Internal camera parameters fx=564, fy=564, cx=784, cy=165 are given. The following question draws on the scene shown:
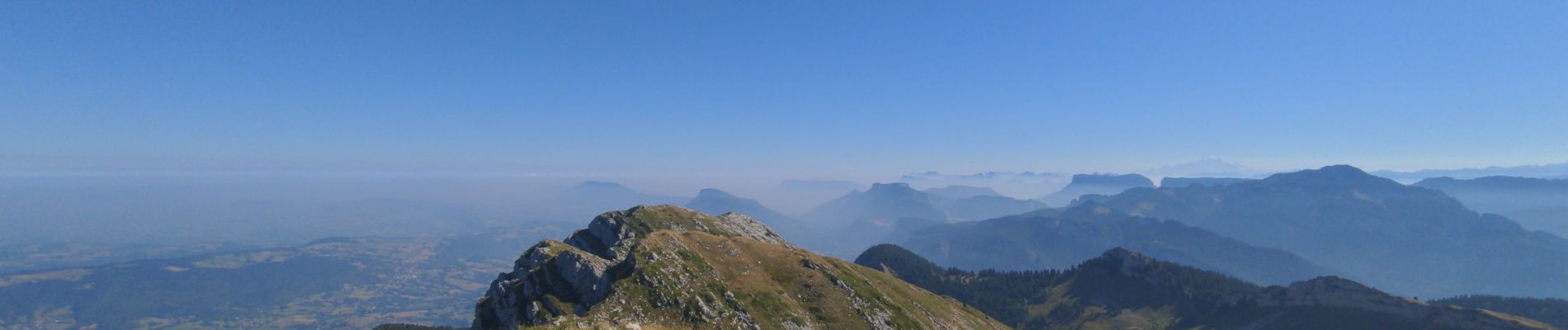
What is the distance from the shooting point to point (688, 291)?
88.2m

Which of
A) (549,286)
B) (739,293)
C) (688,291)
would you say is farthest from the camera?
(739,293)

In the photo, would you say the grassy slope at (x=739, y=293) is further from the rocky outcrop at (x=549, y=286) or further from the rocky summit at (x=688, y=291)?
the rocky outcrop at (x=549, y=286)

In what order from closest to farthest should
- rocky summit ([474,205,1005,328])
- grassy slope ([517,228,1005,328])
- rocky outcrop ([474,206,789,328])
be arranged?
grassy slope ([517,228,1005,328]) → rocky summit ([474,205,1005,328]) → rocky outcrop ([474,206,789,328])

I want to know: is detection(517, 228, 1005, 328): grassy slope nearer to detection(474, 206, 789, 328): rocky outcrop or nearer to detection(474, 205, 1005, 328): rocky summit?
detection(474, 205, 1005, 328): rocky summit

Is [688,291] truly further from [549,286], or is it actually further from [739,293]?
[549,286]

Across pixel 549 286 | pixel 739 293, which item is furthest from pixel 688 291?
pixel 549 286

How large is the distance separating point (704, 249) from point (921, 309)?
57.5 meters

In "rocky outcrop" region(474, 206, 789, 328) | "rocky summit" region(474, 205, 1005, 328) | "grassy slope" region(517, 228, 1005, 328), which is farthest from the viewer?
"rocky outcrop" region(474, 206, 789, 328)

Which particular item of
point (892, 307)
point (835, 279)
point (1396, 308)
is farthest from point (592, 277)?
point (1396, 308)

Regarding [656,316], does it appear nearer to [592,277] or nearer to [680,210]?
[592,277]

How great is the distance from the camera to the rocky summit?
270 feet

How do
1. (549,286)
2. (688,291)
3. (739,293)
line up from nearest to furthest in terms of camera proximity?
(688,291) < (549,286) < (739,293)

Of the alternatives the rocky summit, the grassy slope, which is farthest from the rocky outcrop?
the grassy slope

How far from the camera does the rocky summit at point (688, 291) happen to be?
82.2 m
